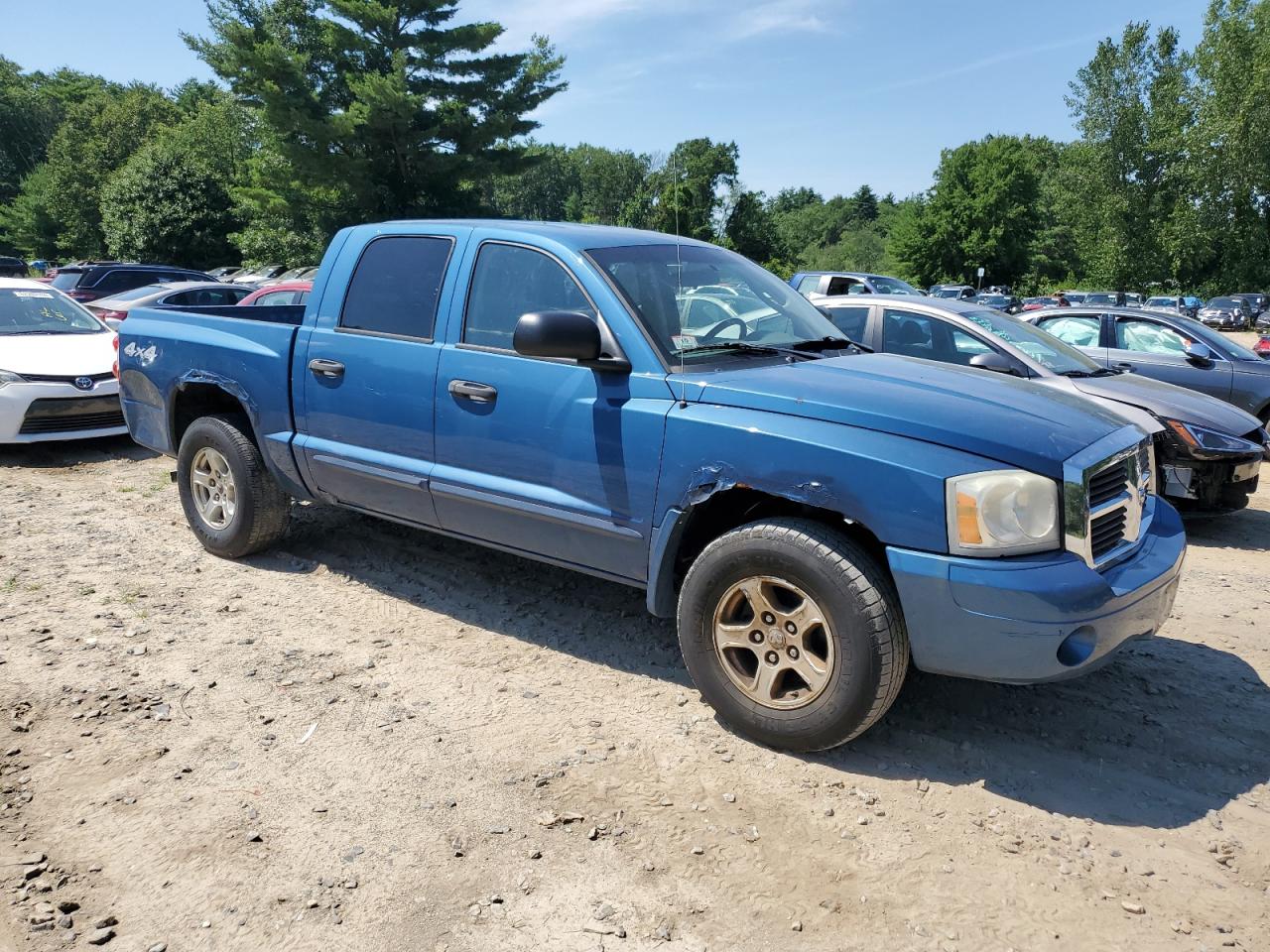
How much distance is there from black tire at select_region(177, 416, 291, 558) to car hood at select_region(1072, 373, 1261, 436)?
559 centimetres

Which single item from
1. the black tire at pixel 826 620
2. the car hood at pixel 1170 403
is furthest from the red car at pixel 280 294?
the black tire at pixel 826 620

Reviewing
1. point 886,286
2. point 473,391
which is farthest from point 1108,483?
point 886,286

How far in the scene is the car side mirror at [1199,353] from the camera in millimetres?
8695

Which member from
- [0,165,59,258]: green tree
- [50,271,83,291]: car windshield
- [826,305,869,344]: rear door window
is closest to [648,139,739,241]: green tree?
[826,305,869,344]: rear door window

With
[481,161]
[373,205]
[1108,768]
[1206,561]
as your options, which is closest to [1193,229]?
[481,161]

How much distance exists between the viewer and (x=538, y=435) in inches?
153

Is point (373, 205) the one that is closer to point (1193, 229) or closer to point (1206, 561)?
point (1206, 561)

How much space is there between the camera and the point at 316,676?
13.2 feet

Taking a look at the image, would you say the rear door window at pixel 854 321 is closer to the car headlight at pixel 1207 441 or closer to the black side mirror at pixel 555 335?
the car headlight at pixel 1207 441

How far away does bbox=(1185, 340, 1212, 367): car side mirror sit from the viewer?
8.70m

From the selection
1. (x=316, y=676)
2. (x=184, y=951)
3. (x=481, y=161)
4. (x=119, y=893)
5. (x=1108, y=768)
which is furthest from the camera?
(x=481, y=161)

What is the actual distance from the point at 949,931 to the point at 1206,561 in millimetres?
4604

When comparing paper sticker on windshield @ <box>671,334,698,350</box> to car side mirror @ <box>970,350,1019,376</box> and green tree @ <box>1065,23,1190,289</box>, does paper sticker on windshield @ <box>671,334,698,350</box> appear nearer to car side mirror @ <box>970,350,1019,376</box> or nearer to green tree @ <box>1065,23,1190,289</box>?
car side mirror @ <box>970,350,1019,376</box>

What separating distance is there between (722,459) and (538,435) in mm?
889
